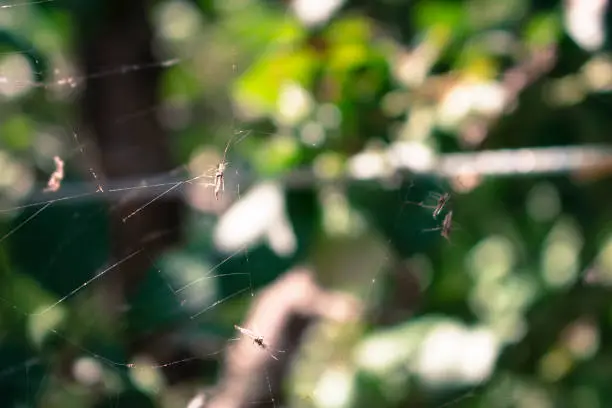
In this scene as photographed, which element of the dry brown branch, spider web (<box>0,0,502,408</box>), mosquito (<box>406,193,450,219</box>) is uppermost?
mosquito (<box>406,193,450,219</box>)

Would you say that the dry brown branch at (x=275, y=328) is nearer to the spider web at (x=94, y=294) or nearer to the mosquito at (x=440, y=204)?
the spider web at (x=94, y=294)

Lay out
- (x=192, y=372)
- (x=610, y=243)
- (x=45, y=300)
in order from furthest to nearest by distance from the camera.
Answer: (x=610, y=243), (x=192, y=372), (x=45, y=300)

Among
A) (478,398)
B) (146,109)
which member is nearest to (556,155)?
(478,398)

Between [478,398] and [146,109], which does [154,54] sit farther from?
[478,398]

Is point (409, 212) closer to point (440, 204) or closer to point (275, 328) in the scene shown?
point (440, 204)

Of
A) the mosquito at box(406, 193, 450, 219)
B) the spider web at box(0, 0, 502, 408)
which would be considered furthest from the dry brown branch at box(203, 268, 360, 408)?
the mosquito at box(406, 193, 450, 219)

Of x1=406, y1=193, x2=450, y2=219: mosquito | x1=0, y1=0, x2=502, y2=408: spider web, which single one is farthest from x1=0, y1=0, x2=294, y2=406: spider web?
x1=406, y1=193, x2=450, y2=219: mosquito

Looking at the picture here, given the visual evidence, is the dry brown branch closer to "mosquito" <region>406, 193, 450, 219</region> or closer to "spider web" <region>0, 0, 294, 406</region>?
"spider web" <region>0, 0, 294, 406</region>

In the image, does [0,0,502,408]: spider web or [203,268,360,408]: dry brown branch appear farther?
[203,268,360,408]: dry brown branch

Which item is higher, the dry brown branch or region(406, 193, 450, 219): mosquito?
region(406, 193, 450, 219): mosquito
